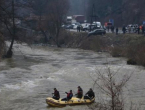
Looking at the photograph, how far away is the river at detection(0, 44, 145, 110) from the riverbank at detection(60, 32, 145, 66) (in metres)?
1.55

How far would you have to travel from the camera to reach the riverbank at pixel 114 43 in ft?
125

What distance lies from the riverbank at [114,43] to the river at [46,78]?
1.55 m

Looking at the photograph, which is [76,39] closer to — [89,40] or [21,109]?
[89,40]

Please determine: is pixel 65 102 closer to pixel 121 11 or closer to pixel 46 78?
pixel 46 78

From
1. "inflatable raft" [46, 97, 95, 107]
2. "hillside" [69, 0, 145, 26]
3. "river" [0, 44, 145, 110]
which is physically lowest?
"river" [0, 44, 145, 110]

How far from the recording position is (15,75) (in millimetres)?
31141

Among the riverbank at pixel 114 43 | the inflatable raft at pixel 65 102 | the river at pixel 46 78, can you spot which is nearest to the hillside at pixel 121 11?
the riverbank at pixel 114 43

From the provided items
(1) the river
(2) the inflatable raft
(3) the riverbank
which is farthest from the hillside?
Result: (2) the inflatable raft

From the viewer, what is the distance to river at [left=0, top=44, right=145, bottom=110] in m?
22.3

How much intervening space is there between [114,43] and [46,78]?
80.6 ft

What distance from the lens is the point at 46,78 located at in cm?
2967

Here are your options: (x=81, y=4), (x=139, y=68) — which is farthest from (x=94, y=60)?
(x=81, y=4)

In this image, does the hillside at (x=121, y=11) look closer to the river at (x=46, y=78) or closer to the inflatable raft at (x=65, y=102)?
the river at (x=46, y=78)

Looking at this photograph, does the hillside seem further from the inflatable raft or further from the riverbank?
the inflatable raft
